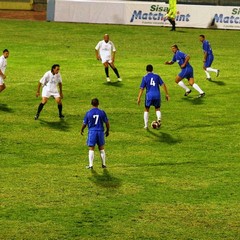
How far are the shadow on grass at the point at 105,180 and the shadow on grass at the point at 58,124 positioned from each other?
246 inches

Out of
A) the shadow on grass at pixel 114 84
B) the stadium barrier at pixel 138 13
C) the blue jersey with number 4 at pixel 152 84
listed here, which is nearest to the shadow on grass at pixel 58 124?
the blue jersey with number 4 at pixel 152 84

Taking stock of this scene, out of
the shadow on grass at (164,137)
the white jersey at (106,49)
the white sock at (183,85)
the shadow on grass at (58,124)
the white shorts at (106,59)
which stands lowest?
the shadow on grass at (58,124)

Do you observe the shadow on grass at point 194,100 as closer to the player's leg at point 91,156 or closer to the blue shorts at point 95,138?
the player's leg at point 91,156

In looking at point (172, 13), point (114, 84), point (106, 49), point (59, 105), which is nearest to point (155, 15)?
point (172, 13)

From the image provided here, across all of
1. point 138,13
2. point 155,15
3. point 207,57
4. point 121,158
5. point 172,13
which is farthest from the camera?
point 138,13

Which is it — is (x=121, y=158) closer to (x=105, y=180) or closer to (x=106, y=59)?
(x=105, y=180)

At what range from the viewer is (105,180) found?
2597cm

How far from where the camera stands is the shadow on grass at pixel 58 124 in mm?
32844

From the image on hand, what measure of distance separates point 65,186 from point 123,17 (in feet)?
121

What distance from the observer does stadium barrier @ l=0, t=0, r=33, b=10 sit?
69.5m

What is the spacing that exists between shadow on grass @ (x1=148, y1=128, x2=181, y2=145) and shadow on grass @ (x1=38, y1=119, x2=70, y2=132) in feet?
10.6

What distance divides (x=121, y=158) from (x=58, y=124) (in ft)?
17.8

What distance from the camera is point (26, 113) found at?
35.3 meters

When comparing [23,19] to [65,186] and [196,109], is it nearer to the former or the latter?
[196,109]
